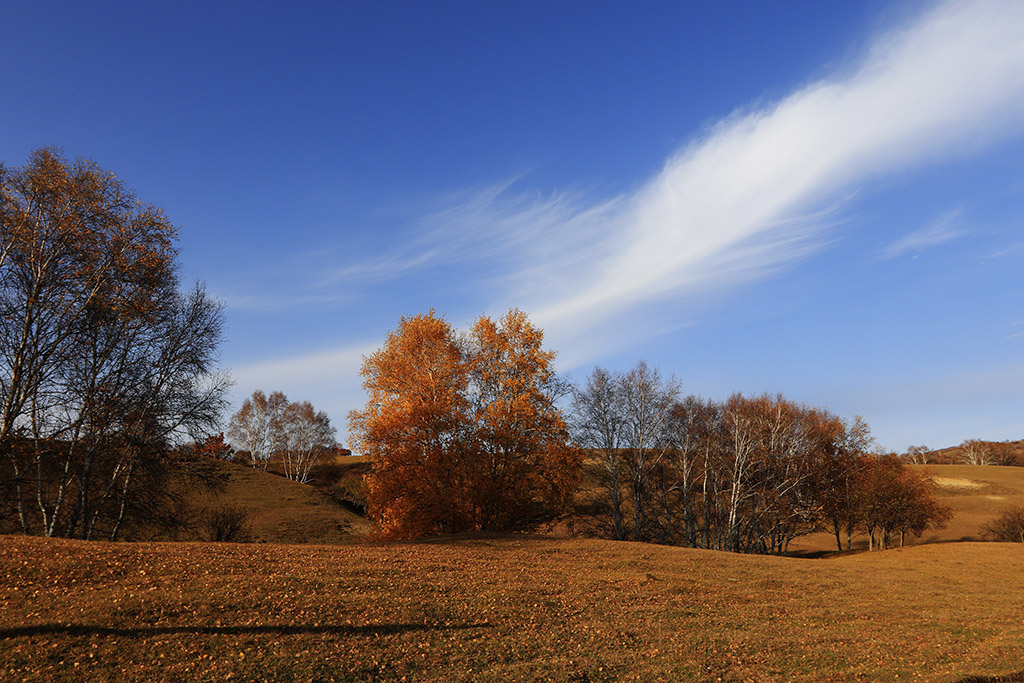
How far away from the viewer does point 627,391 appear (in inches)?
1916

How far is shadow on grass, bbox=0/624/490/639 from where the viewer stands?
11172mm

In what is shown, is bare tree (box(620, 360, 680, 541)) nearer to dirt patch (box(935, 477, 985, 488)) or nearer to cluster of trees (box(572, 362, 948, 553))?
cluster of trees (box(572, 362, 948, 553))

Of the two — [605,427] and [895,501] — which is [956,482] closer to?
[895,501]

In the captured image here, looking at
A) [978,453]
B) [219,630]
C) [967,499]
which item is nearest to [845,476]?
[967,499]

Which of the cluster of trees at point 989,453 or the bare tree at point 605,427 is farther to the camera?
the cluster of trees at point 989,453

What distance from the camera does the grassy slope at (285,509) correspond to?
5038cm

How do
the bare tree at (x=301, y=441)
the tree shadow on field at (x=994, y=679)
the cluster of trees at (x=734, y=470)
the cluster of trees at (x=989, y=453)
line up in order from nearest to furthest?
the tree shadow on field at (x=994, y=679) < the cluster of trees at (x=734, y=470) < the bare tree at (x=301, y=441) < the cluster of trees at (x=989, y=453)

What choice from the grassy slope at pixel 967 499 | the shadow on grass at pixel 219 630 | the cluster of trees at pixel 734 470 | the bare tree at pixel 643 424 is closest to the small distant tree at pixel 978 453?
the grassy slope at pixel 967 499

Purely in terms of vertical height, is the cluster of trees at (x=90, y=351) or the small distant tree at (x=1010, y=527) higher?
the cluster of trees at (x=90, y=351)

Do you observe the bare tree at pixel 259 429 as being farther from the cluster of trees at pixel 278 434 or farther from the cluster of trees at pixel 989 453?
the cluster of trees at pixel 989 453

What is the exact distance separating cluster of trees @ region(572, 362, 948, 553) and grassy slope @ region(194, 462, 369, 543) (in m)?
24.2

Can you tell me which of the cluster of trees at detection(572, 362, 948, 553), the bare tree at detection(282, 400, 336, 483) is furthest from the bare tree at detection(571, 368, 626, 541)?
the bare tree at detection(282, 400, 336, 483)

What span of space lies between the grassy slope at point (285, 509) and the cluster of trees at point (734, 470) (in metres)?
24.2

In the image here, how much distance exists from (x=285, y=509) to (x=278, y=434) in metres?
28.9
